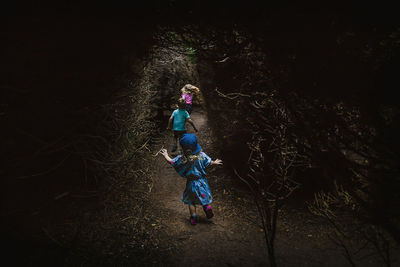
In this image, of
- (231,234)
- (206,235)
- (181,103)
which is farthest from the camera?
(181,103)

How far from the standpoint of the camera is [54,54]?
2.65 meters

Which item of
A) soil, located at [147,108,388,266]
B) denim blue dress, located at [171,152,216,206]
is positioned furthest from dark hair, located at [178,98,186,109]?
denim blue dress, located at [171,152,216,206]

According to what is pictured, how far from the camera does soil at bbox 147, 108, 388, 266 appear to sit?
13.3 feet

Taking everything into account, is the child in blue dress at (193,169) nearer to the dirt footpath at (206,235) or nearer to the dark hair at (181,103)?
the dirt footpath at (206,235)

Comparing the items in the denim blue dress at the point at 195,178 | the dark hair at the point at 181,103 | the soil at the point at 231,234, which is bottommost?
the soil at the point at 231,234

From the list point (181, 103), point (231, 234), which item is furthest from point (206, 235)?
point (181, 103)

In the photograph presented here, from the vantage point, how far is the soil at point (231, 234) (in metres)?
4.07

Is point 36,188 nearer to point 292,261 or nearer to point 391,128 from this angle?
point 391,128

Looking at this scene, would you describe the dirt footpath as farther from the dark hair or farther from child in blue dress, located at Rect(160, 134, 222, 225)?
the dark hair

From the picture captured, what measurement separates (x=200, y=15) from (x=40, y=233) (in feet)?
11.3

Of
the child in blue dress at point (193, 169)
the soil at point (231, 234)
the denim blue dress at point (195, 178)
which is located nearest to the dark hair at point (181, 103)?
the soil at point (231, 234)

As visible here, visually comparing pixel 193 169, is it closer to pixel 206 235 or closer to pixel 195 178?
pixel 195 178

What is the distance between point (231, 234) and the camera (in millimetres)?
4848

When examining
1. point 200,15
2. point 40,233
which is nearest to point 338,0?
point 200,15
